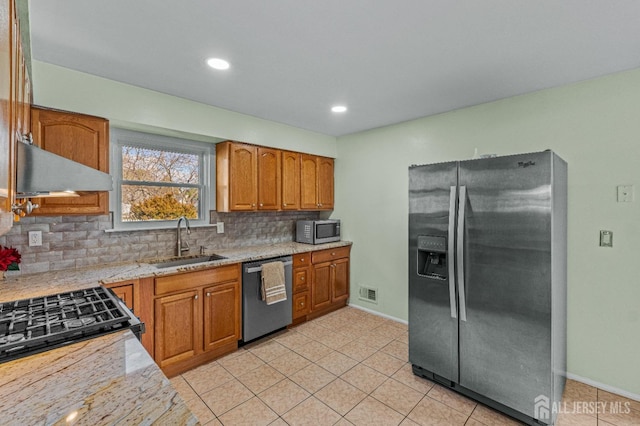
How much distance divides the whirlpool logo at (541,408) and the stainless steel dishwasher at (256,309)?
7.28ft

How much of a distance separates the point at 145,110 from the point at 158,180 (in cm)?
73

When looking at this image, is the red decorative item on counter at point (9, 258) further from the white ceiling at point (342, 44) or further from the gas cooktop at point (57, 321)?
the white ceiling at point (342, 44)

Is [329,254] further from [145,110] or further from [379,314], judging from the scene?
[145,110]

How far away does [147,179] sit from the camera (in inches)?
117

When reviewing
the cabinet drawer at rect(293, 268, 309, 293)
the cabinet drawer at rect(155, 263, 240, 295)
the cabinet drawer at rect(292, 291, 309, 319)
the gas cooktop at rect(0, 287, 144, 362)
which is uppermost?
the gas cooktop at rect(0, 287, 144, 362)

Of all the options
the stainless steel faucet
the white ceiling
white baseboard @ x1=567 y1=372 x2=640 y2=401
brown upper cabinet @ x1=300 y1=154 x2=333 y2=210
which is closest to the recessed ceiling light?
the white ceiling

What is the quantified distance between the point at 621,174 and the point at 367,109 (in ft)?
6.85

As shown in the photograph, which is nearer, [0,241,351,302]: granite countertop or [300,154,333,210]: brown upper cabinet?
[0,241,351,302]: granite countertop

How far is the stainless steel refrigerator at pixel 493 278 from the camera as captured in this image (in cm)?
190

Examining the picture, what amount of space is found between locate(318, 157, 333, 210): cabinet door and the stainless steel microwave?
283 mm

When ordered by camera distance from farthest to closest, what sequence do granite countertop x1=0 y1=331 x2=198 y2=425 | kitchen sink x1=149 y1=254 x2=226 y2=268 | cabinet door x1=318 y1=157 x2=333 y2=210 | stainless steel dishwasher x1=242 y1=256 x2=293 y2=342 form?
1. cabinet door x1=318 y1=157 x2=333 y2=210
2. stainless steel dishwasher x1=242 y1=256 x2=293 y2=342
3. kitchen sink x1=149 y1=254 x2=226 y2=268
4. granite countertop x1=0 y1=331 x2=198 y2=425

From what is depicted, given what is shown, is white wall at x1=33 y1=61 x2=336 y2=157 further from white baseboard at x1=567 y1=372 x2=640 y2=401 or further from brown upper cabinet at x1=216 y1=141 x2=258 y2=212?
white baseboard at x1=567 y1=372 x2=640 y2=401

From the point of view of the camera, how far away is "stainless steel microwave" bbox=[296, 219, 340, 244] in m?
3.91

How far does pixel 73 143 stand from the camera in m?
2.24
